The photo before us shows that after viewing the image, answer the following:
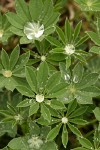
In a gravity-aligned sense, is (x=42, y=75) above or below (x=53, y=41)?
below

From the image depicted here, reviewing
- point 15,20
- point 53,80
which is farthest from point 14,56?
point 53,80

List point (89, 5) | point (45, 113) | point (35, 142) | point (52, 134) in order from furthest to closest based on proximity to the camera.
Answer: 1. point (89, 5)
2. point (35, 142)
3. point (52, 134)
4. point (45, 113)

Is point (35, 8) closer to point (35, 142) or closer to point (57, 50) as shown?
point (57, 50)

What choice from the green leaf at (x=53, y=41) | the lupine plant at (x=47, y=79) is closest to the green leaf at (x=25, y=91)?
the lupine plant at (x=47, y=79)

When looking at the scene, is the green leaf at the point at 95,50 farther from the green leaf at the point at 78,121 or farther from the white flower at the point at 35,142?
the white flower at the point at 35,142

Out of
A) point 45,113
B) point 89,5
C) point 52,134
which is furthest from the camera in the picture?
point 89,5

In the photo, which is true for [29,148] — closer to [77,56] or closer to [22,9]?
[77,56]

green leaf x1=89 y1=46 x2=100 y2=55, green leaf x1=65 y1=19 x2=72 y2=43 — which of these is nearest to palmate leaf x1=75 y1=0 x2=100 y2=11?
green leaf x1=65 y1=19 x2=72 y2=43

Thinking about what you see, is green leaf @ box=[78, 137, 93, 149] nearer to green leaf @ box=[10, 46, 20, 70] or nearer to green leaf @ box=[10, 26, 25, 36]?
green leaf @ box=[10, 46, 20, 70]

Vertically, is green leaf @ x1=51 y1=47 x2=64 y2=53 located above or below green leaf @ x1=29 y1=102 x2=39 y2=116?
above
